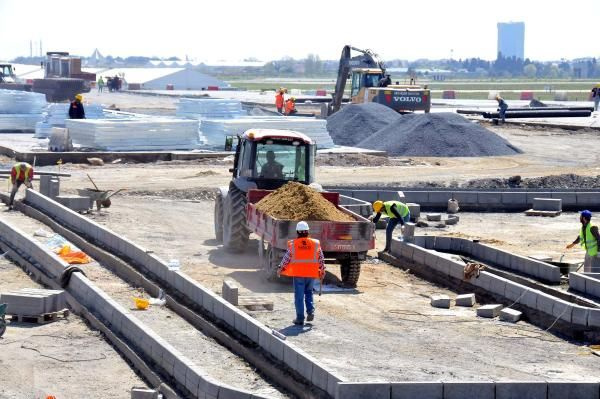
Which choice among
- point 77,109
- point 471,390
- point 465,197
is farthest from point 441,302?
point 77,109

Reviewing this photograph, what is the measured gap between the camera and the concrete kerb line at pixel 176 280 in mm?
12648

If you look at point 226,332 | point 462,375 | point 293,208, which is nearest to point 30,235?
point 293,208

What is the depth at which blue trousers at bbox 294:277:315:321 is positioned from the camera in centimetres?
1512

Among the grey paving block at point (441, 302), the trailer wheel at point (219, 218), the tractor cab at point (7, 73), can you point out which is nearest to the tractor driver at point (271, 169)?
the trailer wheel at point (219, 218)

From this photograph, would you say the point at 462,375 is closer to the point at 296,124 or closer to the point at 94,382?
the point at 94,382

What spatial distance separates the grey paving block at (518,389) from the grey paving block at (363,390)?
1.14m

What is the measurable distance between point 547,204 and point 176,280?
485 inches

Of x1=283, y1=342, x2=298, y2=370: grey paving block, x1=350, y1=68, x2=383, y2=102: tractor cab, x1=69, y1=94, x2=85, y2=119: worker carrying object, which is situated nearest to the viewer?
x1=283, y1=342, x2=298, y2=370: grey paving block

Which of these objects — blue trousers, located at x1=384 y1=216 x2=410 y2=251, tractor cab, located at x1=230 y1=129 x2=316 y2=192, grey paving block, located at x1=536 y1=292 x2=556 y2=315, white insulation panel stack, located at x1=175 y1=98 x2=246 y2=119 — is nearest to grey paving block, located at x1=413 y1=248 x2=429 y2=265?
blue trousers, located at x1=384 y1=216 x2=410 y2=251

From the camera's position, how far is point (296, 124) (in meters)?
39.8

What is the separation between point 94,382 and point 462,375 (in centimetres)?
412

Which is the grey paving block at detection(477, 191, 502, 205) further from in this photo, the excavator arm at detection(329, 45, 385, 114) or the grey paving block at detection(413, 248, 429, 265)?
the excavator arm at detection(329, 45, 385, 114)

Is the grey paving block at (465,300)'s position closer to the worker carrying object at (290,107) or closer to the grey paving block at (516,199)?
the grey paving block at (516,199)

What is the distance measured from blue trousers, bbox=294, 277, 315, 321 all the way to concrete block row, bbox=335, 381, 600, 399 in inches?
140
